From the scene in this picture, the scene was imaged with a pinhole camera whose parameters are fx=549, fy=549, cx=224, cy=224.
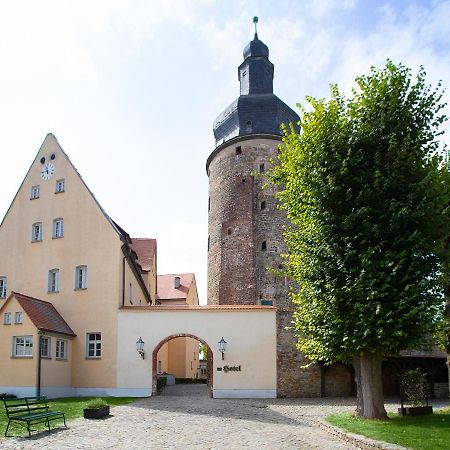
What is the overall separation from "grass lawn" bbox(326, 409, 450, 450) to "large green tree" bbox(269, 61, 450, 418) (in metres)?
0.79

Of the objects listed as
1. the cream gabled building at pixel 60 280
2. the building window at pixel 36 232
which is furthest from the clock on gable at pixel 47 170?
the building window at pixel 36 232

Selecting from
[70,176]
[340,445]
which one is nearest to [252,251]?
[70,176]

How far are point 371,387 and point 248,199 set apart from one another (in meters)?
24.3

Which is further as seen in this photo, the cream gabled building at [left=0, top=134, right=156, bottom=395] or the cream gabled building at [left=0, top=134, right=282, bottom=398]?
the cream gabled building at [left=0, top=134, right=282, bottom=398]

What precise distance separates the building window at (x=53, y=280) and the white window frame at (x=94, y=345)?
3.24m

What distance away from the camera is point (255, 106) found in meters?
40.7

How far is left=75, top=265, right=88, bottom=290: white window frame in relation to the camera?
2844 cm

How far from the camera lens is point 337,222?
1627 cm

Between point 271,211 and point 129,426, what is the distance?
25.0 meters

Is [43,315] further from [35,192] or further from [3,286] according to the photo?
[35,192]

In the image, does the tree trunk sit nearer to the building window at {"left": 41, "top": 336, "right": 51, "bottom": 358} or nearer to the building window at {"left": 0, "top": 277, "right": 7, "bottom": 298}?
the building window at {"left": 41, "top": 336, "right": 51, "bottom": 358}

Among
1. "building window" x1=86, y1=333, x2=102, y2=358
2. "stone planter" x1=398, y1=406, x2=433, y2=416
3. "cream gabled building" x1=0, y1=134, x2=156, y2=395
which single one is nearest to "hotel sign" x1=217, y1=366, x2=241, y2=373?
"cream gabled building" x1=0, y1=134, x2=156, y2=395

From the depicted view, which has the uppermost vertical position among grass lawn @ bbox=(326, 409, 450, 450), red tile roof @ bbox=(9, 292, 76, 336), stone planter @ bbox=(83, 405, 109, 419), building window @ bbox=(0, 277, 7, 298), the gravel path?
building window @ bbox=(0, 277, 7, 298)

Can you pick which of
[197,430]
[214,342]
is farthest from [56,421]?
[214,342]
